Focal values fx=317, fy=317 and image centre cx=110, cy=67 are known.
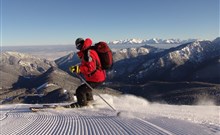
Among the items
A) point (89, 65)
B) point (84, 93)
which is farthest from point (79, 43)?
point (84, 93)

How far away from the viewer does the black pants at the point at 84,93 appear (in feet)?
50.2

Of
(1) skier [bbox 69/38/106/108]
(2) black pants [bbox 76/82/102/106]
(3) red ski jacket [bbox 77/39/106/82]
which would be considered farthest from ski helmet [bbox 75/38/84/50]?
(2) black pants [bbox 76/82/102/106]

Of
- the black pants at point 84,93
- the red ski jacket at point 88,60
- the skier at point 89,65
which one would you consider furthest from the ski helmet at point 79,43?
the black pants at point 84,93

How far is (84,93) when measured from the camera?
1593 cm

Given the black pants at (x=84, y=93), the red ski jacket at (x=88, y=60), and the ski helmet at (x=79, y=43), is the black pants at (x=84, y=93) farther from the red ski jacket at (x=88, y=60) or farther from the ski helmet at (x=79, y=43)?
the ski helmet at (x=79, y=43)

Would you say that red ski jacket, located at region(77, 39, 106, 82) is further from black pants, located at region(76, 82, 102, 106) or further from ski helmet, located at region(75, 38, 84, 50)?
black pants, located at region(76, 82, 102, 106)

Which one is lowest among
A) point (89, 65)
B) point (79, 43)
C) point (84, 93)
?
point (84, 93)

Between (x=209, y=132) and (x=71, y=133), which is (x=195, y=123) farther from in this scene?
(x=71, y=133)

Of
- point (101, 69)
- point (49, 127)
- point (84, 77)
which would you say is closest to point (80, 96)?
point (84, 77)

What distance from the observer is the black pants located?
1529 centimetres

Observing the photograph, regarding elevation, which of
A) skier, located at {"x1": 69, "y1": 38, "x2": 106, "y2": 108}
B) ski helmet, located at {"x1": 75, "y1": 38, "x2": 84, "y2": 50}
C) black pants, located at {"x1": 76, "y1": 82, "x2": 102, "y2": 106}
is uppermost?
ski helmet, located at {"x1": 75, "y1": 38, "x2": 84, "y2": 50}

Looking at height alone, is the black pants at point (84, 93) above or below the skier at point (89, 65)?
below

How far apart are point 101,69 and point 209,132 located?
6.67 metres

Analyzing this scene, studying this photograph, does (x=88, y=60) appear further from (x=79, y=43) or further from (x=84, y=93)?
(x=84, y=93)
